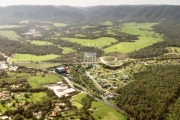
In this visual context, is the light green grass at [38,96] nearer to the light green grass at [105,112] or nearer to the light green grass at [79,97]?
the light green grass at [79,97]

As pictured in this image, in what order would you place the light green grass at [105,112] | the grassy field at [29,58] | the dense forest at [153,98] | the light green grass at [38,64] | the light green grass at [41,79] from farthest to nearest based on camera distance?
the grassy field at [29,58], the light green grass at [38,64], the light green grass at [41,79], the dense forest at [153,98], the light green grass at [105,112]

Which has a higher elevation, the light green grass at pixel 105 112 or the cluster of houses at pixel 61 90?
the cluster of houses at pixel 61 90

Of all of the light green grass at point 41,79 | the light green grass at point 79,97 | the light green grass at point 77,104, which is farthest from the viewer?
the light green grass at point 41,79

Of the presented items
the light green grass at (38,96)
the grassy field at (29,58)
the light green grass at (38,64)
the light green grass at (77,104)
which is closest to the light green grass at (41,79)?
the light green grass at (38,96)

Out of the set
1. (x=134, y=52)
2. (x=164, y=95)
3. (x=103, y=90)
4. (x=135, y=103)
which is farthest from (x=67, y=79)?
(x=134, y=52)

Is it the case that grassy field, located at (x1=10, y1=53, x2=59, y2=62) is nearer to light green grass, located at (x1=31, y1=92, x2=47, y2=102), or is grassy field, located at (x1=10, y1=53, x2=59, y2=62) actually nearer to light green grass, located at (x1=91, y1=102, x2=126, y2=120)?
light green grass, located at (x1=31, y1=92, x2=47, y2=102)

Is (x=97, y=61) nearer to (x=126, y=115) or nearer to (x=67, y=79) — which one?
(x=67, y=79)

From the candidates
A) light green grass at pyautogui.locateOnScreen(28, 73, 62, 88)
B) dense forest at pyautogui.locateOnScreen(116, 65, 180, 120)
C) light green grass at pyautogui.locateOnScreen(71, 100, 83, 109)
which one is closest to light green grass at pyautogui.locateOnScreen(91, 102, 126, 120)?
light green grass at pyautogui.locateOnScreen(71, 100, 83, 109)

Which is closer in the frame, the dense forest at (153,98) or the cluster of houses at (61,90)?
the dense forest at (153,98)
